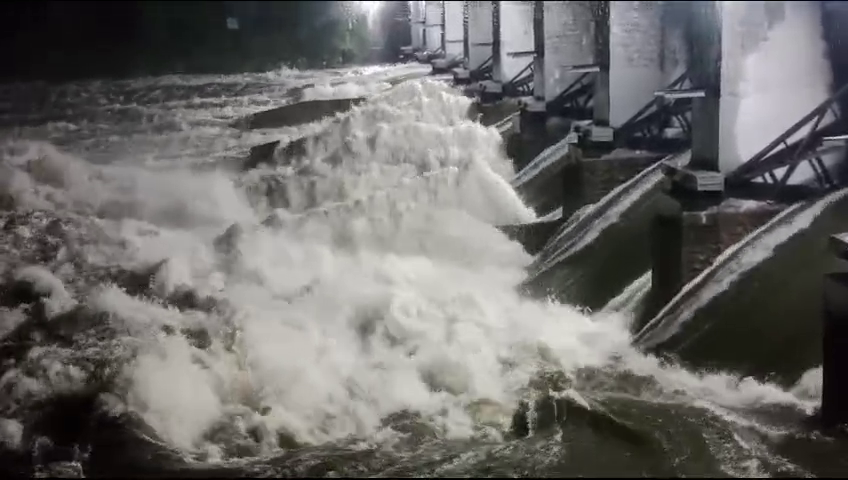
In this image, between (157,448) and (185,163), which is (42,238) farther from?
(157,448)

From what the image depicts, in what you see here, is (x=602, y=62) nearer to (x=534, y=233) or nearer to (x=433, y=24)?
(x=534, y=233)

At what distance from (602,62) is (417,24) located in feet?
19.1

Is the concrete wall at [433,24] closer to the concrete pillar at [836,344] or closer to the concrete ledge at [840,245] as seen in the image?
the concrete ledge at [840,245]

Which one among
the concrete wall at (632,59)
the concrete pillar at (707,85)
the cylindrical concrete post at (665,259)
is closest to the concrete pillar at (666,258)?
the cylindrical concrete post at (665,259)

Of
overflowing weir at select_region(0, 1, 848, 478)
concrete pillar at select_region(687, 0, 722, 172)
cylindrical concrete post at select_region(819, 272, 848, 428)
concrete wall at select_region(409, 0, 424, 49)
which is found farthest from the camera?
concrete wall at select_region(409, 0, 424, 49)

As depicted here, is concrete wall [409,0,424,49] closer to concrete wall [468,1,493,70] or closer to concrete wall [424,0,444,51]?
concrete wall [424,0,444,51]

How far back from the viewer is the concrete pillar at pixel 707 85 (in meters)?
5.66

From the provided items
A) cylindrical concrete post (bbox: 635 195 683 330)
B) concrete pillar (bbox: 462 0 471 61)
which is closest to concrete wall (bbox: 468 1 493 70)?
concrete pillar (bbox: 462 0 471 61)

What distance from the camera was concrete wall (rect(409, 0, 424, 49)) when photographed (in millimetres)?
12555

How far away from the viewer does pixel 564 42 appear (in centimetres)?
994

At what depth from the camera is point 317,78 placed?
38.8 feet

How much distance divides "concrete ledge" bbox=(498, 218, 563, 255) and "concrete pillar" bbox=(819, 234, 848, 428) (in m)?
4.14

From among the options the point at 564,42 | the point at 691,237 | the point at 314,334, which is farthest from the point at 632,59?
the point at 314,334

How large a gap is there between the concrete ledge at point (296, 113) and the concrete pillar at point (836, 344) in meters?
9.78
